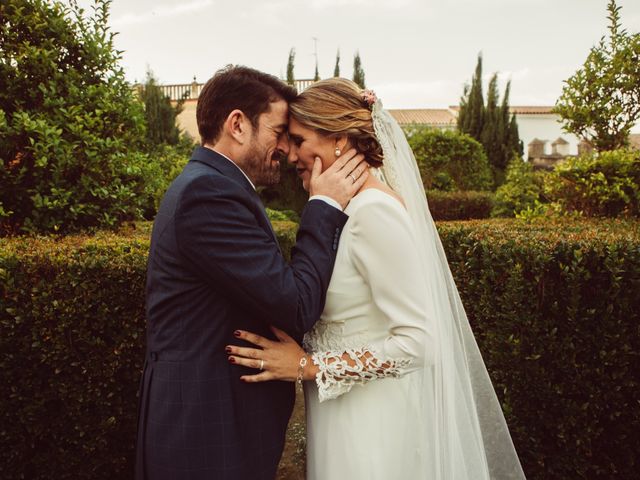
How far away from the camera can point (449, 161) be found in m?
15.1

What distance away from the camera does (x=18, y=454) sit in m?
2.69

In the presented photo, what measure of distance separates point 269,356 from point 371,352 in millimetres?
388

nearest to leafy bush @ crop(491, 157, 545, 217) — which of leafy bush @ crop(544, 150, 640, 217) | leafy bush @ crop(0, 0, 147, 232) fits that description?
leafy bush @ crop(544, 150, 640, 217)

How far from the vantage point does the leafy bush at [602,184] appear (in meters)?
5.08

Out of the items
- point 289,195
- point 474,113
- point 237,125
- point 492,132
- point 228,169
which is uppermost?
point 474,113

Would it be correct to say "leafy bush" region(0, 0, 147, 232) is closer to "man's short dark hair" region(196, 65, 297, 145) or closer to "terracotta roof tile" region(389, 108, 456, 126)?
"man's short dark hair" region(196, 65, 297, 145)

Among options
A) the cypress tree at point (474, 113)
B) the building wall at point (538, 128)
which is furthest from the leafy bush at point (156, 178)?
the building wall at point (538, 128)

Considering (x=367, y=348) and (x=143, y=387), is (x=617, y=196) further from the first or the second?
(x=143, y=387)

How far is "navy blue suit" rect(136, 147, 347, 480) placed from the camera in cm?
167

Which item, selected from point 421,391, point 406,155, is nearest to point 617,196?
point 406,155

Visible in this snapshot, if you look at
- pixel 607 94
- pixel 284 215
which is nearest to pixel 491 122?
Answer: pixel 284 215

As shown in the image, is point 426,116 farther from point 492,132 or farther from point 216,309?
point 216,309

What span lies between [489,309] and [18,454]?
2.83 m

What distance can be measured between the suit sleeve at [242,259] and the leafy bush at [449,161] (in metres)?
13.4
